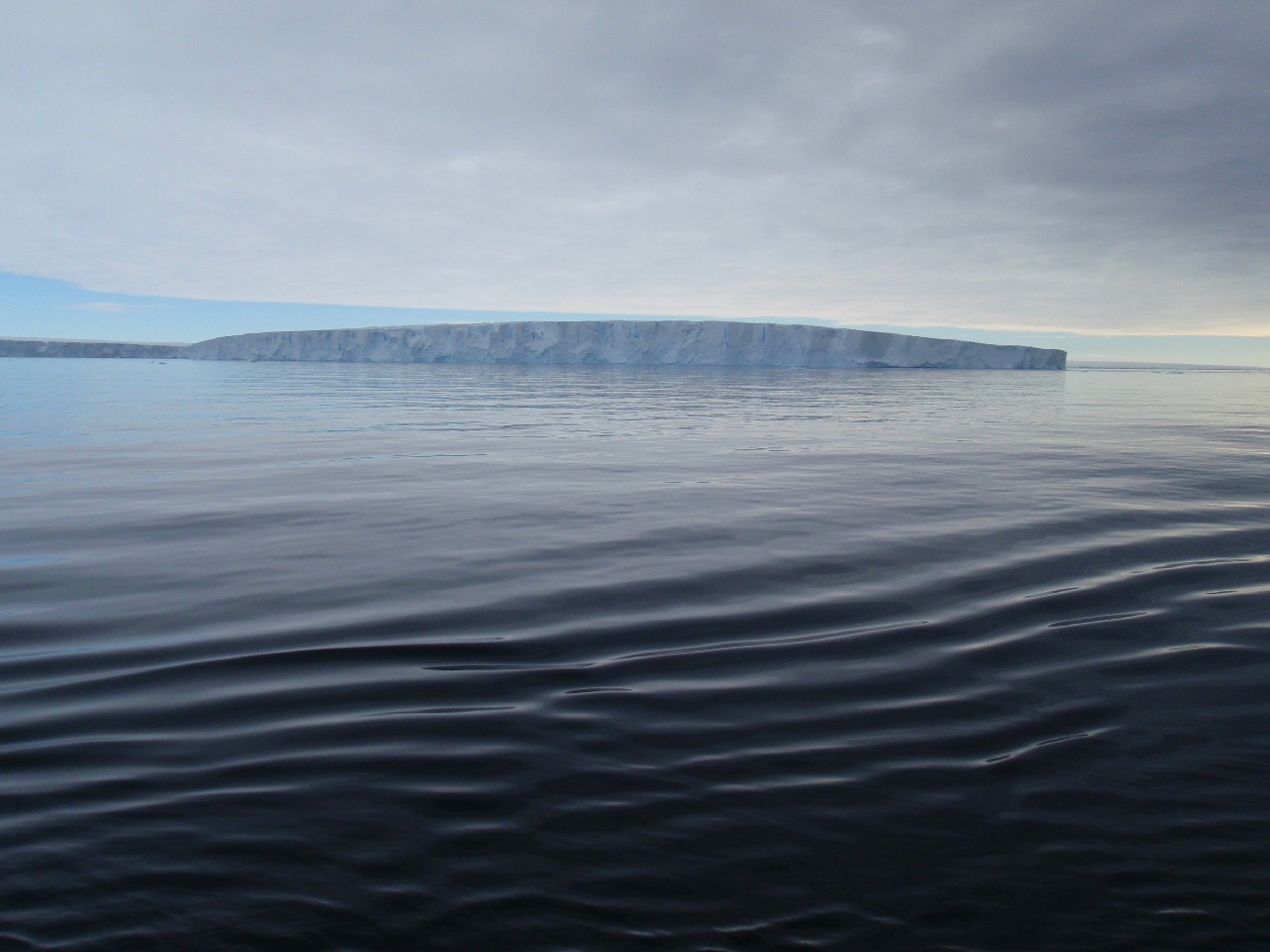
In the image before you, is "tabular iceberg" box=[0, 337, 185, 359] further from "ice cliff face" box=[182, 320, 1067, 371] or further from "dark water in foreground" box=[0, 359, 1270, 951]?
"dark water in foreground" box=[0, 359, 1270, 951]

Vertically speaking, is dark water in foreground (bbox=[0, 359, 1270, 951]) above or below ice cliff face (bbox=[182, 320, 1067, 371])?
below

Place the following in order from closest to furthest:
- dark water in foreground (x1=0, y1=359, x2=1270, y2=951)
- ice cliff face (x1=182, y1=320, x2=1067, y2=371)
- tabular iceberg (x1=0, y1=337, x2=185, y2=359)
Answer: dark water in foreground (x1=0, y1=359, x2=1270, y2=951) → ice cliff face (x1=182, y1=320, x2=1067, y2=371) → tabular iceberg (x1=0, y1=337, x2=185, y2=359)

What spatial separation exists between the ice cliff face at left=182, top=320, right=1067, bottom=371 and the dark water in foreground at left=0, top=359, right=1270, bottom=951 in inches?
2041

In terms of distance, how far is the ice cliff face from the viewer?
5656cm

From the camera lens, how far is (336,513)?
6.45 m

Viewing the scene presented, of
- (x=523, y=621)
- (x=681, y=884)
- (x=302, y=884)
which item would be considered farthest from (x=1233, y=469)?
(x=302, y=884)

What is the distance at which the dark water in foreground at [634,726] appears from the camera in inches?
70.7

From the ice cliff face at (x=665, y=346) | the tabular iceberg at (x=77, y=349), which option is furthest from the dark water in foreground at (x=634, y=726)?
the tabular iceberg at (x=77, y=349)

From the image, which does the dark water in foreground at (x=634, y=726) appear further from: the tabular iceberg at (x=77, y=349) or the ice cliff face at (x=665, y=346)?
the tabular iceberg at (x=77, y=349)

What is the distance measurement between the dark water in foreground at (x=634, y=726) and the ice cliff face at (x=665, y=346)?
170ft

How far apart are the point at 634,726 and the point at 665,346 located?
5805cm

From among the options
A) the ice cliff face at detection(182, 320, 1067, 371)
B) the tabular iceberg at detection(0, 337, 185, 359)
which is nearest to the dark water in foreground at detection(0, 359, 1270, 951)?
the ice cliff face at detection(182, 320, 1067, 371)

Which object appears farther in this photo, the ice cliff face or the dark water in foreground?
the ice cliff face

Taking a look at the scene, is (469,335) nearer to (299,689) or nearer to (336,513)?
(336,513)
